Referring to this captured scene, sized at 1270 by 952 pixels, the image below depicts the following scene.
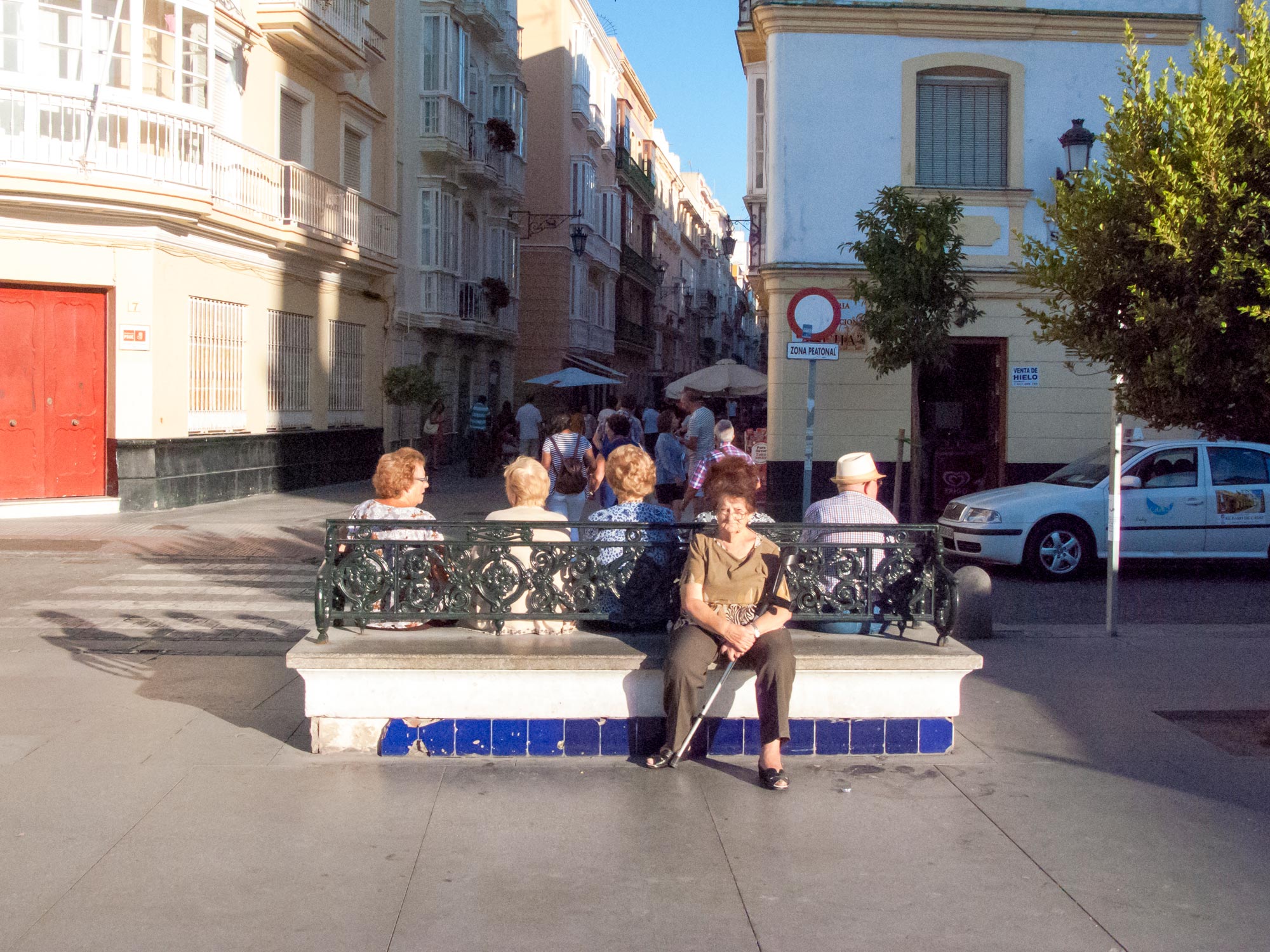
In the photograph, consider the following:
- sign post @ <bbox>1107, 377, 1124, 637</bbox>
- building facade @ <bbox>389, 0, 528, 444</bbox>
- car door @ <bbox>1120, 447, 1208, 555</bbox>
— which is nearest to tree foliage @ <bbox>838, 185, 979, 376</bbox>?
car door @ <bbox>1120, 447, 1208, 555</bbox>

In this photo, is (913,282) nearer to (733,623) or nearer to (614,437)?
(614,437)

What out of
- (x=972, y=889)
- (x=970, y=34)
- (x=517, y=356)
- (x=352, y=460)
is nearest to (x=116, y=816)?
(x=972, y=889)

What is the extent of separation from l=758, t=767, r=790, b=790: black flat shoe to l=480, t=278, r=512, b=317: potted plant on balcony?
90.2ft

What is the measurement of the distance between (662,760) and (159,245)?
1366 centimetres

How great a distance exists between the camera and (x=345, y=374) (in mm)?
23953

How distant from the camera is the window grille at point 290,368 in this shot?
20688mm

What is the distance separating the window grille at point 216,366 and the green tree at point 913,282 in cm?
936

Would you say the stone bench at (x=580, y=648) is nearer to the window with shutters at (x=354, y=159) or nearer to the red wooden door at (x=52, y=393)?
the red wooden door at (x=52, y=393)

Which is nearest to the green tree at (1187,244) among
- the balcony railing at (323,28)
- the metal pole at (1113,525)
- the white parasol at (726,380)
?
the metal pole at (1113,525)

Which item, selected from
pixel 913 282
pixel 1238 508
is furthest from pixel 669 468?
pixel 1238 508

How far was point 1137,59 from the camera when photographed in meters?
6.33

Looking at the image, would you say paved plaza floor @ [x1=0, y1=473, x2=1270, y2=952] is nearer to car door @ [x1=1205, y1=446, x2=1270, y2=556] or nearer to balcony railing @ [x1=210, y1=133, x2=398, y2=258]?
car door @ [x1=1205, y1=446, x2=1270, y2=556]

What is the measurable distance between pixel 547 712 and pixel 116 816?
181cm

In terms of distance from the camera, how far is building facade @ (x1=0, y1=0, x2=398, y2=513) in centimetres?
1571
